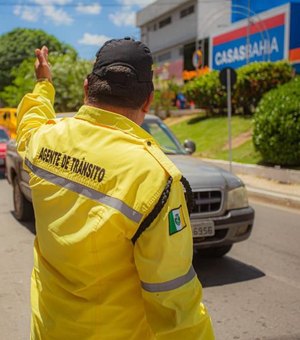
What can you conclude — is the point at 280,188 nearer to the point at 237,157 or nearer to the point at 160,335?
the point at 237,157

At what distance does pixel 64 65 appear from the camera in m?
35.8

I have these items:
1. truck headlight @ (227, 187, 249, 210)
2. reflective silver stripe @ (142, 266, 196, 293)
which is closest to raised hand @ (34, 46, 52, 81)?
reflective silver stripe @ (142, 266, 196, 293)

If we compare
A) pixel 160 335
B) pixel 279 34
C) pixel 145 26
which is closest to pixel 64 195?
pixel 160 335

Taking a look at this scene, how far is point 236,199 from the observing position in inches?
232

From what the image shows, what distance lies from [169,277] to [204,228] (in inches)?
158

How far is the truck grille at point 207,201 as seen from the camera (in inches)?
222

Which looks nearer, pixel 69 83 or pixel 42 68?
pixel 42 68

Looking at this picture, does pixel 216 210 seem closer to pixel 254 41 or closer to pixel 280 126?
pixel 280 126

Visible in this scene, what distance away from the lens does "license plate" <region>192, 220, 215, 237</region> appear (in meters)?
5.51

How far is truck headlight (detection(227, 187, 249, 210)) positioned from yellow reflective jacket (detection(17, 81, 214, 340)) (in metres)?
4.17

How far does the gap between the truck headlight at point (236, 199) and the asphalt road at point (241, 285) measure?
0.73 metres

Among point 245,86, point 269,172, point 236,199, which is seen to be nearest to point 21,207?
point 236,199

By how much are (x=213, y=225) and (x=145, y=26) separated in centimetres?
5526

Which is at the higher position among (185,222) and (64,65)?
(64,65)
